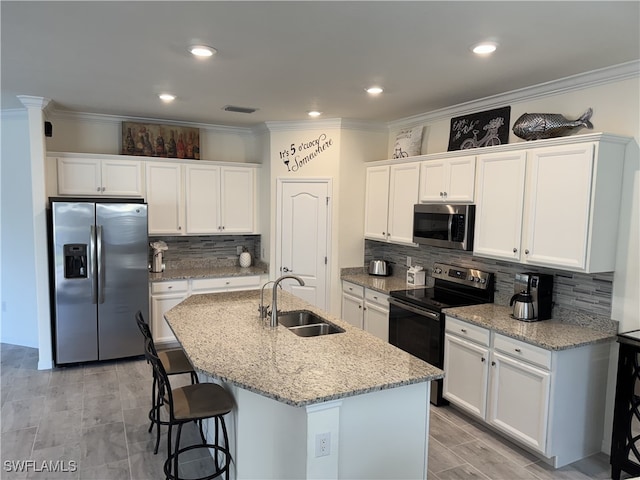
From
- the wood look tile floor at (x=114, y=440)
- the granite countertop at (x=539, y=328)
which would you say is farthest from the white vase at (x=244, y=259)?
the granite countertop at (x=539, y=328)

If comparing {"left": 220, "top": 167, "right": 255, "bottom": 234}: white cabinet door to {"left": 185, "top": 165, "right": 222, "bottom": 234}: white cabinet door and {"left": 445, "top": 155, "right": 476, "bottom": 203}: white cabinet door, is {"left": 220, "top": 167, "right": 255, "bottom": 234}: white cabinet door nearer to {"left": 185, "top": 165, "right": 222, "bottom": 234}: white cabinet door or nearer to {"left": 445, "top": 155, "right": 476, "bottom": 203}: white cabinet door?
{"left": 185, "top": 165, "right": 222, "bottom": 234}: white cabinet door

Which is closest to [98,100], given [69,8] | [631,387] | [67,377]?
[69,8]

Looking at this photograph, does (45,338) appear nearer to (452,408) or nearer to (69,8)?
(69,8)

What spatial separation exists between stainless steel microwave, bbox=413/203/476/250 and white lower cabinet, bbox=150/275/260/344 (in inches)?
90.1

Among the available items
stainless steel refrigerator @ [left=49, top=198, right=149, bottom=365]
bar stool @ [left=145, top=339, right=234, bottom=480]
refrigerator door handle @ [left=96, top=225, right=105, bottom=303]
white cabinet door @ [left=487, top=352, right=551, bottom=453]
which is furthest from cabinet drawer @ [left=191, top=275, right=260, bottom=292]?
white cabinet door @ [left=487, top=352, right=551, bottom=453]

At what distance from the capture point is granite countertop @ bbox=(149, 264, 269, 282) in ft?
16.2

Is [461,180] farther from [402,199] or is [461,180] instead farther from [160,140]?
[160,140]

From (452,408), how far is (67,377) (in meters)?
3.59

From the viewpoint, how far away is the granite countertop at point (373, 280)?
174 inches

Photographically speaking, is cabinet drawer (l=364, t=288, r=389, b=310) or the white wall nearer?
cabinet drawer (l=364, t=288, r=389, b=310)

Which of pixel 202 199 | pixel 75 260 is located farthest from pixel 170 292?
pixel 202 199

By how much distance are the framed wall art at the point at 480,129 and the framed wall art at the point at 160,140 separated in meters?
3.05

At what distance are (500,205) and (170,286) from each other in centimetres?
354

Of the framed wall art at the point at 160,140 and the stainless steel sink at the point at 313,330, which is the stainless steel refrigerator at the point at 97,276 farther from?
the stainless steel sink at the point at 313,330
